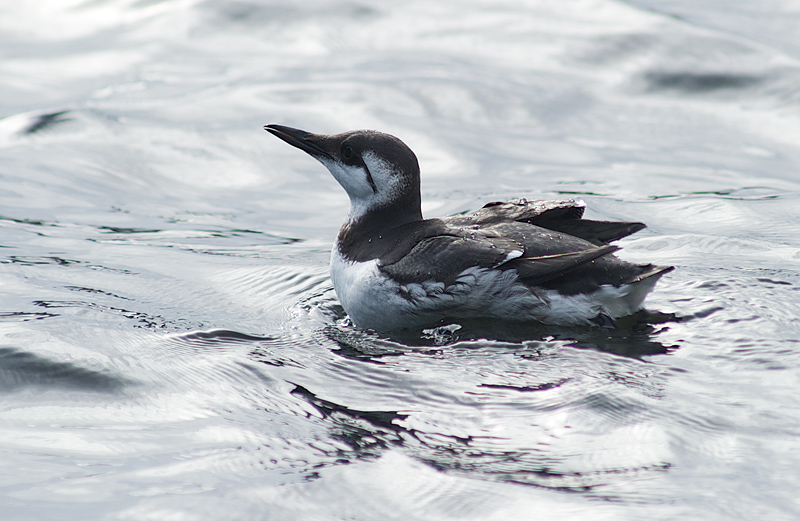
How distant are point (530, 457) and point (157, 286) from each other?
322 cm

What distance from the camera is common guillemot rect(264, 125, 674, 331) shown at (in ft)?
14.5

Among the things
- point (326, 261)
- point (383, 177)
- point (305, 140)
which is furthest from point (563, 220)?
point (326, 261)

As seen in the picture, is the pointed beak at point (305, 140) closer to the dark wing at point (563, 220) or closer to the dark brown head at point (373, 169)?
the dark brown head at point (373, 169)

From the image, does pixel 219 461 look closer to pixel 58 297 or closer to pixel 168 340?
pixel 168 340

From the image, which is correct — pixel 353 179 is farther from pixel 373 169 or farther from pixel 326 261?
pixel 326 261

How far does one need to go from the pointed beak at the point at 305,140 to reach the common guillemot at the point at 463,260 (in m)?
0.04

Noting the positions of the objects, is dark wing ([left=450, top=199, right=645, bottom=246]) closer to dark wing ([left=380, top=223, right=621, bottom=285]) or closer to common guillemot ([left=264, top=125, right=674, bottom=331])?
common guillemot ([left=264, top=125, right=674, bottom=331])

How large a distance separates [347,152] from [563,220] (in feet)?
4.10

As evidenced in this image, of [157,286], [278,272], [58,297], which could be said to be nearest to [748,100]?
[278,272]

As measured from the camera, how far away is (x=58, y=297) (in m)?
5.35

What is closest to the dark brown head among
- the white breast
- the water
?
the white breast

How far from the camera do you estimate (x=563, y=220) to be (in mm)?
4902

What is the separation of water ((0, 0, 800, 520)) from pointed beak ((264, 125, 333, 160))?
35.3 inches

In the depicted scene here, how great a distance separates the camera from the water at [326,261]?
10.5 feet
